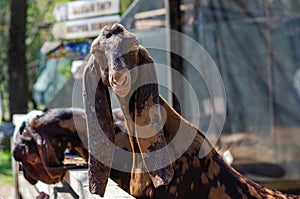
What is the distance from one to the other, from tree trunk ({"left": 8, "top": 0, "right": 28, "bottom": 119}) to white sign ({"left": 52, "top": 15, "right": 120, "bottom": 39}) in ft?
15.8

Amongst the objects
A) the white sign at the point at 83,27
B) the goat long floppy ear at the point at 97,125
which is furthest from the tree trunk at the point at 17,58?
the goat long floppy ear at the point at 97,125

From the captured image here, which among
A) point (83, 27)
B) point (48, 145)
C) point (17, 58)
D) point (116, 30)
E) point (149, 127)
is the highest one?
point (116, 30)

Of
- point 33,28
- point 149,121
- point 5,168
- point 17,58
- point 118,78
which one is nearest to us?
point 118,78

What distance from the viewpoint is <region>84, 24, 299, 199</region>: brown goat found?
2207 mm

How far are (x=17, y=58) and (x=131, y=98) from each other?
10.2 metres

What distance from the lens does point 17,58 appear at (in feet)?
40.0

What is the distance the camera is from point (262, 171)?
6.75 metres

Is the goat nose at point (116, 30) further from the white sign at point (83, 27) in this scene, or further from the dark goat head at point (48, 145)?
the white sign at point (83, 27)

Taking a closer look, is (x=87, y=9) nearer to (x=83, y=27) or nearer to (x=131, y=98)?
(x=83, y=27)

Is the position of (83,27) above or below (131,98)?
above

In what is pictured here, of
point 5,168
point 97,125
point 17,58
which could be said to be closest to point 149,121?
point 97,125

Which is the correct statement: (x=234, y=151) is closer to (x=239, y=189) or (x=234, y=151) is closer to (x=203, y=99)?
(x=203, y=99)

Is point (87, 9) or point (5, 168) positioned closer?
point (87, 9)

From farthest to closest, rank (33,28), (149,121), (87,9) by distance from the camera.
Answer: (33,28) < (87,9) < (149,121)
